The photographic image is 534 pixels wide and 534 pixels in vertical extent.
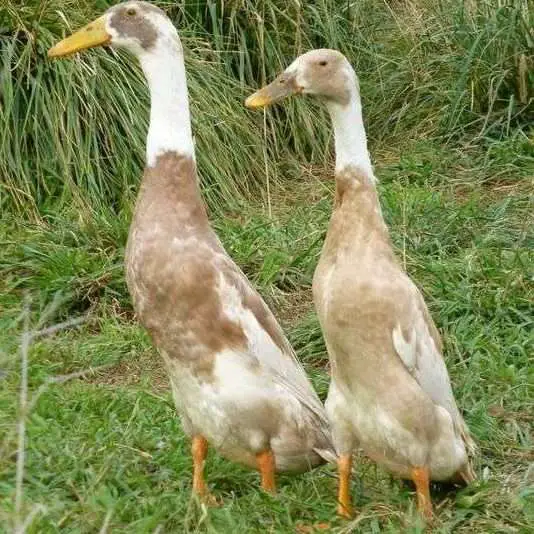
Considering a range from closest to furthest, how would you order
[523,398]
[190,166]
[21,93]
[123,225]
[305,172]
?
[190,166] → [523,398] → [123,225] → [21,93] → [305,172]

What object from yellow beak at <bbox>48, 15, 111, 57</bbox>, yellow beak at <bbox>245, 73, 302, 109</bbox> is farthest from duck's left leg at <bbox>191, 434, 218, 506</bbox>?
yellow beak at <bbox>48, 15, 111, 57</bbox>

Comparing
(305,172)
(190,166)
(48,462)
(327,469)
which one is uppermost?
(190,166)

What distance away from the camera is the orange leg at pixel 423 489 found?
4402 millimetres

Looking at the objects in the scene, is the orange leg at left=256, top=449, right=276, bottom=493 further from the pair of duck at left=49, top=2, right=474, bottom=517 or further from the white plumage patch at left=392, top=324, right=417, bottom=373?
the white plumage patch at left=392, top=324, right=417, bottom=373

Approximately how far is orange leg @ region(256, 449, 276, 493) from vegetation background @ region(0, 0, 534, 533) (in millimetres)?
70

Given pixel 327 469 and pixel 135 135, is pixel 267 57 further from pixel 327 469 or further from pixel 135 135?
pixel 327 469

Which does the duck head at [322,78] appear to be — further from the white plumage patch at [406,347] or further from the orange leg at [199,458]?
the orange leg at [199,458]

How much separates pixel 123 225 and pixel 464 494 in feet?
9.30

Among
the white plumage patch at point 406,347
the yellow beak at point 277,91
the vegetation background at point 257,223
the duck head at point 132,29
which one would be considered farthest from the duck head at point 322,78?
the vegetation background at point 257,223

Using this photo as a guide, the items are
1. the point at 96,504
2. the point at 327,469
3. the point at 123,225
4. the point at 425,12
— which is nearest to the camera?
the point at 96,504

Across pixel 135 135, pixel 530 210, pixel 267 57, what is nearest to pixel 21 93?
pixel 135 135

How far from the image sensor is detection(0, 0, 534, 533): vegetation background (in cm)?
459

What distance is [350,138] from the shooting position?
446 cm

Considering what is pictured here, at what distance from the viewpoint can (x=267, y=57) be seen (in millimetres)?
8445
